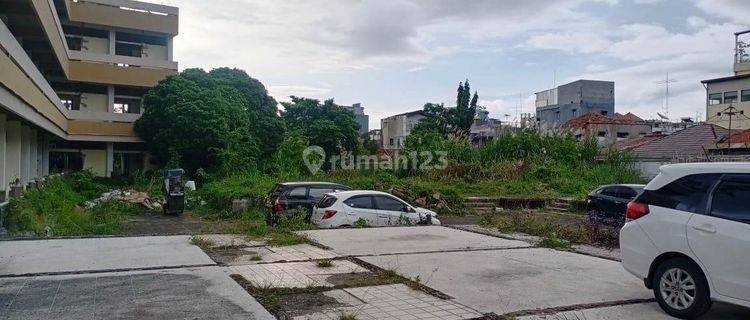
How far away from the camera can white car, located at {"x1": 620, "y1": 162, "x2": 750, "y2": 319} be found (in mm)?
5539

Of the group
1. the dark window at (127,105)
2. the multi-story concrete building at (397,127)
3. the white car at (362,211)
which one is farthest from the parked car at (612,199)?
the multi-story concrete building at (397,127)

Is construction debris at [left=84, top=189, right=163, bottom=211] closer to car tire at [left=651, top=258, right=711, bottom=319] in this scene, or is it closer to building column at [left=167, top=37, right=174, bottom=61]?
building column at [left=167, top=37, right=174, bottom=61]

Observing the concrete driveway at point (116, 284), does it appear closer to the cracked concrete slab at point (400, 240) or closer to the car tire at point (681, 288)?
the cracked concrete slab at point (400, 240)

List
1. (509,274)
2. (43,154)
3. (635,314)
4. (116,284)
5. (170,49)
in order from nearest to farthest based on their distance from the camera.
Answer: (635,314) < (116,284) < (509,274) < (43,154) < (170,49)

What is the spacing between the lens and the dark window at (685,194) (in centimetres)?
600

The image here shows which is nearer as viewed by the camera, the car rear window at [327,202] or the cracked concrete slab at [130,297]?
the cracked concrete slab at [130,297]

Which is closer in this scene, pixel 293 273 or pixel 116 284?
pixel 116 284

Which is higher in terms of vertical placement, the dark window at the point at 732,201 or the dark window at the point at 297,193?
the dark window at the point at 732,201

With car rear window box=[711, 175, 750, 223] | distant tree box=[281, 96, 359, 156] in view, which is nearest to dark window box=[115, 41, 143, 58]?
distant tree box=[281, 96, 359, 156]

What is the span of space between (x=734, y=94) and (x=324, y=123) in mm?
32116

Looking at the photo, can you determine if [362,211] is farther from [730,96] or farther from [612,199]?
[730,96]

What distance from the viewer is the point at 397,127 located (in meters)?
72.4

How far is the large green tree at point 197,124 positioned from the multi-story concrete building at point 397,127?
34481 millimetres

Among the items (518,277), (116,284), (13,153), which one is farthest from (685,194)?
(13,153)
